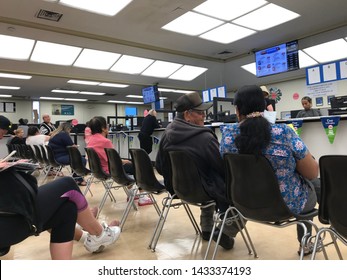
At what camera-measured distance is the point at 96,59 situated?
752 centimetres

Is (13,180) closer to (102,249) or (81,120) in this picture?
(102,249)

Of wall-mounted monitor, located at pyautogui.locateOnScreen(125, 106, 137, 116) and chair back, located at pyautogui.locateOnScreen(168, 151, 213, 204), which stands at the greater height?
wall-mounted monitor, located at pyautogui.locateOnScreen(125, 106, 137, 116)

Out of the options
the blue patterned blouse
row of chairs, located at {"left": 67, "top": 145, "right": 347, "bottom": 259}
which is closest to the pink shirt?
row of chairs, located at {"left": 67, "top": 145, "right": 347, "bottom": 259}

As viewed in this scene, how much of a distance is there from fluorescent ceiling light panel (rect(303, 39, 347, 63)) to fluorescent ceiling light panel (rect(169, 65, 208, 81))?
311 cm

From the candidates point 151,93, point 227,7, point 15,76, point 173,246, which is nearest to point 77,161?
point 173,246

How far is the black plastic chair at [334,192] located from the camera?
96 cm

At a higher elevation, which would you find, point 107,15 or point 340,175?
point 107,15

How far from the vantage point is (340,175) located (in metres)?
0.97

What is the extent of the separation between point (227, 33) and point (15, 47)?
15.0 ft

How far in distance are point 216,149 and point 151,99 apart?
27.7 feet

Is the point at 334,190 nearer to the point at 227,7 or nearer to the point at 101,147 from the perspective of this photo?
the point at 101,147

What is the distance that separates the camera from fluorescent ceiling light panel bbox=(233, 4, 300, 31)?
5091 mm

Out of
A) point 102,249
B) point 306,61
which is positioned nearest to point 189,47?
point 306,61

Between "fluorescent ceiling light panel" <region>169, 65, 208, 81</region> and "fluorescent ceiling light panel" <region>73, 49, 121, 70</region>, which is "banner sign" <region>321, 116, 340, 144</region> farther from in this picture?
"fluorescent ceiling light panel" <region>169, 65, 208, 81</region>
